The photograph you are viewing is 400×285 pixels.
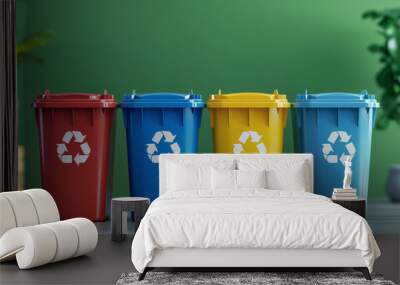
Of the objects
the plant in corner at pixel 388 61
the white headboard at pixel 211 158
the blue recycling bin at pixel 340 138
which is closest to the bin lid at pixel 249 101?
the blue recycling bin at pixel 340 138

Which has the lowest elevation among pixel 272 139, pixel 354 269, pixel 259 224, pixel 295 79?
pixel 354 269

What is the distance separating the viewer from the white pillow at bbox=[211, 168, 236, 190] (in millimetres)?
6266

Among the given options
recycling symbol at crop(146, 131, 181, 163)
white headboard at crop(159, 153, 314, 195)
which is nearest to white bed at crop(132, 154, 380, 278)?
white headboard at crop(159, 153, 314, 195)

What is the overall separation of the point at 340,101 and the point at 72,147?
2.52 metres

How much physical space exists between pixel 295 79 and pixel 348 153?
1.57 meters

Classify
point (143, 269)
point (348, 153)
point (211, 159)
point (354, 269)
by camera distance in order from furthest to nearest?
point (348, 153)
point (211, 159)
point (354, 269)
point (143, 269)

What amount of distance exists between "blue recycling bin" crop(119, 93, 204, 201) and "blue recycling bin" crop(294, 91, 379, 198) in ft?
3.76

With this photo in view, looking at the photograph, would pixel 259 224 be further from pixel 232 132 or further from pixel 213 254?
pixel 232 132

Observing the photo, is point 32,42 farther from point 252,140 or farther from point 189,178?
point 189,178

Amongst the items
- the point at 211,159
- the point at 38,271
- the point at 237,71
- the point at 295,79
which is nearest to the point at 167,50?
the point at 237,71

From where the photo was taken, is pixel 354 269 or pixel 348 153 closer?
pixel 354 269

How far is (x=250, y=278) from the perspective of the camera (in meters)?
4.97

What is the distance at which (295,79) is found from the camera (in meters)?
8.66

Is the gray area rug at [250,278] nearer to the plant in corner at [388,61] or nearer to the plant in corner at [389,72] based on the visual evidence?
the plant in corner at [389,72]
